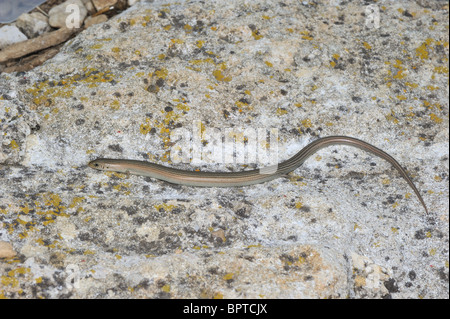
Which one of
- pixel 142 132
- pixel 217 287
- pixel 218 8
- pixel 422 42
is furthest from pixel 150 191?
pixel 422 42

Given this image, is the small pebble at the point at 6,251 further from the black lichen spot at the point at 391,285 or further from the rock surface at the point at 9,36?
the rock surface at the point at 9,36

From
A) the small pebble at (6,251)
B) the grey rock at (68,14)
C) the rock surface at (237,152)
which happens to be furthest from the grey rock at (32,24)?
the small pebble at (6,251)

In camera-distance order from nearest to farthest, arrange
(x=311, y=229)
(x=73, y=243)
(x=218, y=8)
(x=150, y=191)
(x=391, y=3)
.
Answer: (x=73, y=243), (x=311, y=229), (x=150, y=191), (x=218, y=8), (x=391, y=3)

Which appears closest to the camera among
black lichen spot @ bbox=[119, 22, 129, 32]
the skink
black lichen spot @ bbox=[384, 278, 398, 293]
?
black lichen spot @ bbox=[384, 278, 398, 293]

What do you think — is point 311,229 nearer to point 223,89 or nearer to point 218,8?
point 223,89

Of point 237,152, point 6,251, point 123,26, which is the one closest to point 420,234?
point 237,152

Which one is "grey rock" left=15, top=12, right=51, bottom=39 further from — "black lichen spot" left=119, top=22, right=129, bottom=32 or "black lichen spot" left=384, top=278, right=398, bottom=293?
"black lichen spot" left=384, top=278, right=398, bottom=293

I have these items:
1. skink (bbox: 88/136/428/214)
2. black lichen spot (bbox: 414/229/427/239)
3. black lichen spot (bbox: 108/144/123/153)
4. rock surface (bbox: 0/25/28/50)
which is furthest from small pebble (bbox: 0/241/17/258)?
rock surface (bbox: 0/25/28/50)

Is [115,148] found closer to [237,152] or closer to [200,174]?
[200,174]
